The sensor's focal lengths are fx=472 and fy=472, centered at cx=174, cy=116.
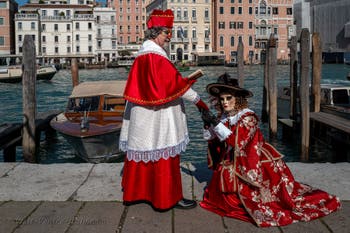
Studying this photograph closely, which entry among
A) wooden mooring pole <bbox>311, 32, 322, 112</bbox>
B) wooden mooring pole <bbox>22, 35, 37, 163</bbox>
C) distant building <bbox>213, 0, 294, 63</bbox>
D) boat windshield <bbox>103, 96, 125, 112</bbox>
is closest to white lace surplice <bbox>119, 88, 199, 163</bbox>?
wooden mooring pole <bbox>22, 35, 37, 163</bbox>

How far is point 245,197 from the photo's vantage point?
331 cm

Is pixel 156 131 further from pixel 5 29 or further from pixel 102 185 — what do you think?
pixel 5 29

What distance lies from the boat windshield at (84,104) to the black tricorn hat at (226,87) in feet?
21.3

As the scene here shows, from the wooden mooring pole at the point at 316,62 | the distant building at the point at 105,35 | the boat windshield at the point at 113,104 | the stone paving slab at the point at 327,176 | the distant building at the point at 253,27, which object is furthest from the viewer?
the distant building at the point at 105,35

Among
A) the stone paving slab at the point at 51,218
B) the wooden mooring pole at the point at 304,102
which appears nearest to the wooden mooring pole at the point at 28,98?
the stone paving slab at the point at 51,218

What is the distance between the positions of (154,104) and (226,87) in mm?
527

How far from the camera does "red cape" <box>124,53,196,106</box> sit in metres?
3.34

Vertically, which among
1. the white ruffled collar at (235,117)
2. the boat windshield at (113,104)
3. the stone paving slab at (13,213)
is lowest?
the stone paving slab at (13,213)

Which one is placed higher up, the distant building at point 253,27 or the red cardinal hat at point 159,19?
the distant building at point 253,27

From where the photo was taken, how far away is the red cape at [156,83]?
3.34m

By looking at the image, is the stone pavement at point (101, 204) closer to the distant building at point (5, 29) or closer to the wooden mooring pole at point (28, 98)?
the wooden mooring pole at point (28, 98)

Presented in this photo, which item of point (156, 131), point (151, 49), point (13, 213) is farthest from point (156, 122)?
point (13, 213)

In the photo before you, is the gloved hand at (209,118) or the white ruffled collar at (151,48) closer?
the gloved hand at (209,118)

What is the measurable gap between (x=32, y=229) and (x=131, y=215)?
2.24 ft
